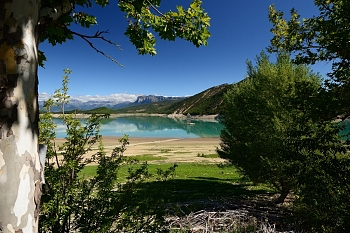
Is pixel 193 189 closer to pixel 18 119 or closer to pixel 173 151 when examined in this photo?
pixel 18 119

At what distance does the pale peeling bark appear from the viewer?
1654mm

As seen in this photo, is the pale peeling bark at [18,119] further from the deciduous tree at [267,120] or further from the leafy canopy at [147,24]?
the deciduous tree at [267,120]

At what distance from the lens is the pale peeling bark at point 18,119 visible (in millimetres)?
1654

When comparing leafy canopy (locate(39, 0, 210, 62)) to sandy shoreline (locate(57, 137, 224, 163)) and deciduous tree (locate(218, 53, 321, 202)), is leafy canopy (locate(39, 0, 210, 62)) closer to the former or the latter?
deciduous tree (locate(218, 53, 321, 202))

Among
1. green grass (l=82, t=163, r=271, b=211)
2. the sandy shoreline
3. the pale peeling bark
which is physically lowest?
the sandy shoreline

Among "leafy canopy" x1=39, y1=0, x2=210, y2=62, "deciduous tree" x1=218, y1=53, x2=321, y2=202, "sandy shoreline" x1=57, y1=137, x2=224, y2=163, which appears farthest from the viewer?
"sandy shoreline" x1=57, y1=137, x2=224, y2=163

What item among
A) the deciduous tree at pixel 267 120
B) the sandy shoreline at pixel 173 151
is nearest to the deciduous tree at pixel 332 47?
the deciduous tree at pixel 267 120

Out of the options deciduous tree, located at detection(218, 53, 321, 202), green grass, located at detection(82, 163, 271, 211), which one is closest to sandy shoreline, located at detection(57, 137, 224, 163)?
green grass, located at detection(82, 163, 271, 211)

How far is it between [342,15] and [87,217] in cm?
710

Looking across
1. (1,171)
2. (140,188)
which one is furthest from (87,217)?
(1,171)

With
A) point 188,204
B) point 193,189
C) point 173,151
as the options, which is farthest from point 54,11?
point 173,151

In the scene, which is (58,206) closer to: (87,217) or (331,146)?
(87,217)

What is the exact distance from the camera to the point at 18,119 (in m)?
1.79

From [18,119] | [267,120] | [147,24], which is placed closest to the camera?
[18,119]
